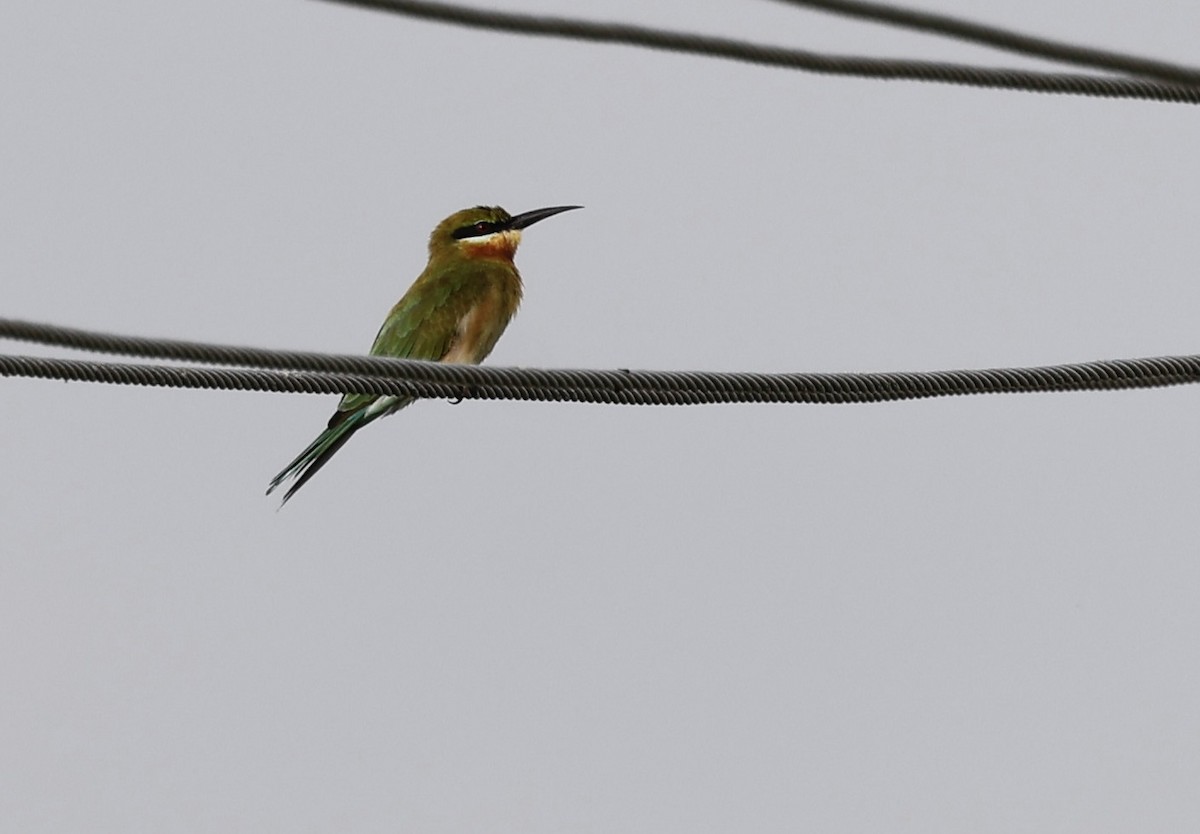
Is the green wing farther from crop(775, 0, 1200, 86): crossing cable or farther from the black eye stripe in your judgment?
crop(775, 0, 1200, 86): crossing cable

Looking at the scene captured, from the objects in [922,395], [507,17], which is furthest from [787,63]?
[922,395]

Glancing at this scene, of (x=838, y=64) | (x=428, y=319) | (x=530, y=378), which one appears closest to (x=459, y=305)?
(x=428, y=319)

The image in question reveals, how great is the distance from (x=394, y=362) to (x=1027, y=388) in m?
0.97

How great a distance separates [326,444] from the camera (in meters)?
5.12

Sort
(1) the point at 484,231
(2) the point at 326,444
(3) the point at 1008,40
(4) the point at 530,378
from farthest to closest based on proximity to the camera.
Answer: (1) the point at 484,231, (2) the point at 326,444, (3) the point at 1008,40, (4) the point at 530,378

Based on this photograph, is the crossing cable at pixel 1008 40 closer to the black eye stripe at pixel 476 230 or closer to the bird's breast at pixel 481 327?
the bird's breast at pixel 481 327

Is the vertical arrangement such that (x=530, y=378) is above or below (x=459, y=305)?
below

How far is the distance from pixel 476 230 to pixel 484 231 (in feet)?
0.09

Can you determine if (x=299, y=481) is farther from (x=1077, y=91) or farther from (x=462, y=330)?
(x=1077, y=91)

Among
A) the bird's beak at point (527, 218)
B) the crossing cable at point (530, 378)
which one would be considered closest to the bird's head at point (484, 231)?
the bird's beak at point (527, 218)

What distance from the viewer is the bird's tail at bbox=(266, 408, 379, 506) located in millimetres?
5062

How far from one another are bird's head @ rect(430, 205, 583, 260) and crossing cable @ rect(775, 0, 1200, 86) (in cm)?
275

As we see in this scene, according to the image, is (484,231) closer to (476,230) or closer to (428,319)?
→ (476,230)

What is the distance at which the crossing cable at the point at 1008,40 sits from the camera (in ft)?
11.5
